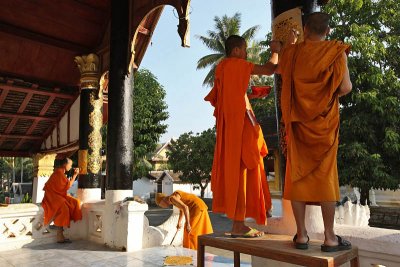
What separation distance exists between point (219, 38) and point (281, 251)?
89.7 feet

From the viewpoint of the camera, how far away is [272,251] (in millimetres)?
2066

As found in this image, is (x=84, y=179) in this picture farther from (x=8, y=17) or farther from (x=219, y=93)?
(x=219, y=93)

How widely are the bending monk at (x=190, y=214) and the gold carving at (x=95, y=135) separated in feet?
8.22

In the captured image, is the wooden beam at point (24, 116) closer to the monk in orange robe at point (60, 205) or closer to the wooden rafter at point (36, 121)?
the wooden rafter at point (36, 121)

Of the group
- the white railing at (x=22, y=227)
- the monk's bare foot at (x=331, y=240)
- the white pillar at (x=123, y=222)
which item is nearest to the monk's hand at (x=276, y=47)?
the monk's bare foot at (x=331, y=240)

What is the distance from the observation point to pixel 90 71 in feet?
25.6

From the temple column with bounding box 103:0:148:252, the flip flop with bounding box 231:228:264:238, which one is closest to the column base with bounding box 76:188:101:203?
the temple column with bounding box 103:0:148:252

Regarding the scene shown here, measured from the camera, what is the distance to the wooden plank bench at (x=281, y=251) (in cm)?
185

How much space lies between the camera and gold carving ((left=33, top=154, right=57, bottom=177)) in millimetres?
12422

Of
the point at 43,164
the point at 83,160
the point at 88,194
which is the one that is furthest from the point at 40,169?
the point at 88,194

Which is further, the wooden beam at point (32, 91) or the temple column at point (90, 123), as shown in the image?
the wooden beam at point (32, 91)

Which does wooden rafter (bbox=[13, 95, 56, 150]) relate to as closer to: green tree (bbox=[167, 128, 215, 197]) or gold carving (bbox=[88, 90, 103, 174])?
gold carving (bbox=[88, 90, 103, 174])

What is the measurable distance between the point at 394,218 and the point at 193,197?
13.4 metres

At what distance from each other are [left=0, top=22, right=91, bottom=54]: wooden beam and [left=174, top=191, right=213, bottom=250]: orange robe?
478cm
